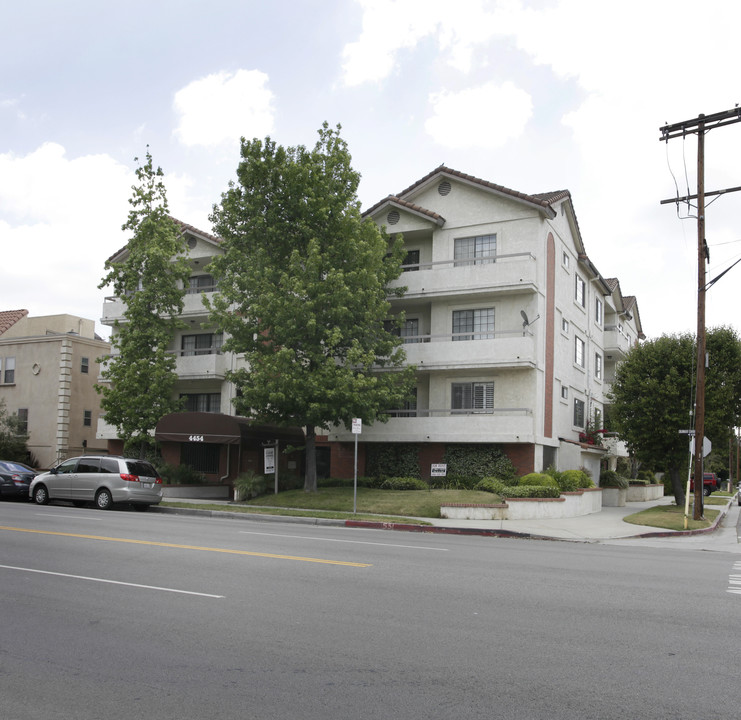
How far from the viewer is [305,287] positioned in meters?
24.2

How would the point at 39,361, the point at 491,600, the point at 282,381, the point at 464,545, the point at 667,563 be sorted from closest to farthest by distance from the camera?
the point at 491,600 < the point at 667,563 < the point at 464,545 < the point at 282,381 < the point at 39,361

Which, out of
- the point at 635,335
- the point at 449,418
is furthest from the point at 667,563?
the point at 635,335

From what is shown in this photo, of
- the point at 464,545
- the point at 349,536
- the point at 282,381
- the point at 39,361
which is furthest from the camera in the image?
the point at 39,361

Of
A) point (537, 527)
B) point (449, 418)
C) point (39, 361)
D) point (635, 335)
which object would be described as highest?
point (635, 335)

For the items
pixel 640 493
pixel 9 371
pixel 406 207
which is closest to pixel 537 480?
pixel 406 207

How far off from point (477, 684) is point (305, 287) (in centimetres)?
1938

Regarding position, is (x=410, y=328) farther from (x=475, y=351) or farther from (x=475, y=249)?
(x=475, y=249)

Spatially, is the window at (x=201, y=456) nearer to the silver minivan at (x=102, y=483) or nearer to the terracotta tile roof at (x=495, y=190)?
the silver minivan at (x=102, y=483)

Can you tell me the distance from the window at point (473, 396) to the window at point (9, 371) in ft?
86.1

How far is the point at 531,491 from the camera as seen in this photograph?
23609mm

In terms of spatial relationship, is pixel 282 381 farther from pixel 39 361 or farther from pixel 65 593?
pixel 39 361

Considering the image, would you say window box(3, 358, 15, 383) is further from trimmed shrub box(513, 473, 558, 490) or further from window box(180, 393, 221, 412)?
trimmed shrub box(513, 473, 558, 490)

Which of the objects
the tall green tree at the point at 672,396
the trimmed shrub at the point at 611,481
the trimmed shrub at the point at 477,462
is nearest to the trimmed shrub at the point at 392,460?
the trimmed shrub at the point at 477,462

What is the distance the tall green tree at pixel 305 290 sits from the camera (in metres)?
23.8
